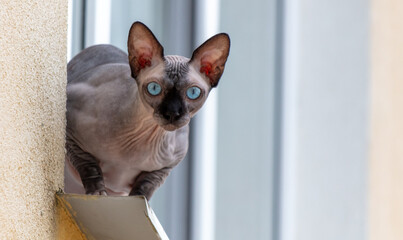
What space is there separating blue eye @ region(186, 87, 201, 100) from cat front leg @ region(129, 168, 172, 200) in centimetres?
16

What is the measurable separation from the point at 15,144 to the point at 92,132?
0.92 ft

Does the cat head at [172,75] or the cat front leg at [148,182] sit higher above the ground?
the cat head at [172,75]

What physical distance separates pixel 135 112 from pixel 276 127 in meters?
1.20

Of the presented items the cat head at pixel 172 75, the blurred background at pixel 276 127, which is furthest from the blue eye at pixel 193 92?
the blurred background at pixel 276 127

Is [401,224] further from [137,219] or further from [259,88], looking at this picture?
[137,219]

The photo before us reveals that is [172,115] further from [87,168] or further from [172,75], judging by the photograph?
[87,168]

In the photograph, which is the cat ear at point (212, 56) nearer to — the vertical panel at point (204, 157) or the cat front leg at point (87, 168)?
the cat front leg at point (87, 168)

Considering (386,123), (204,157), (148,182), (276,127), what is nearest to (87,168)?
(148,182)

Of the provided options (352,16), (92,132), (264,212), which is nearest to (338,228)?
(264,212)

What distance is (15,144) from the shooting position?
0.46 m

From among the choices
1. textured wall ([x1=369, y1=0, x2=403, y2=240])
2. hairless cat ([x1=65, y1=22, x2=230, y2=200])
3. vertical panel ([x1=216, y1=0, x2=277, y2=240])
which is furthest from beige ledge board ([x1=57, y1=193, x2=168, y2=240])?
textured wall ([x1=369, y1=0, x2=403, y2=240])

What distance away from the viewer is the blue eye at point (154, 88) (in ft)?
2.15

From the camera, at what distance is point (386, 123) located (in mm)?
2021

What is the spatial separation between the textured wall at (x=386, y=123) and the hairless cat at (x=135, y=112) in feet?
4.28
